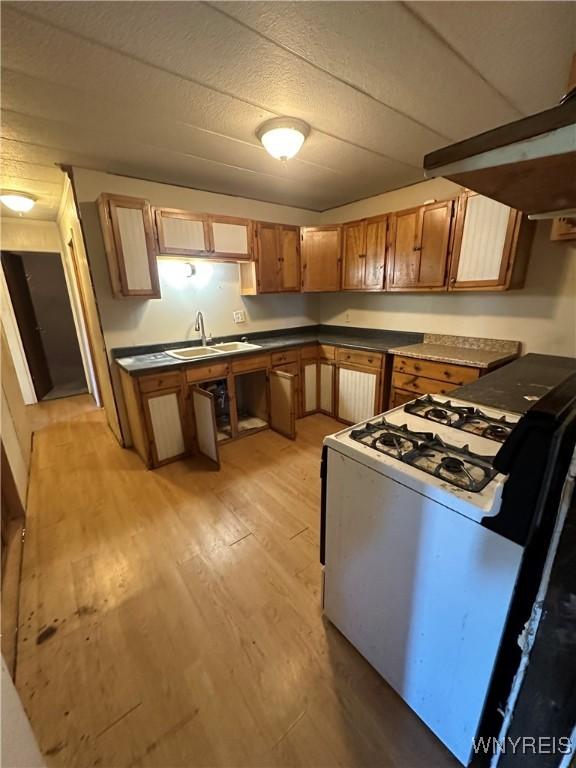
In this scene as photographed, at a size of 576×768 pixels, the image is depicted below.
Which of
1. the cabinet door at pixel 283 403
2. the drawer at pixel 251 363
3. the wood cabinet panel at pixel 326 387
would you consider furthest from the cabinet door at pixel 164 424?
the wood cabinet panel at pixel 326 387

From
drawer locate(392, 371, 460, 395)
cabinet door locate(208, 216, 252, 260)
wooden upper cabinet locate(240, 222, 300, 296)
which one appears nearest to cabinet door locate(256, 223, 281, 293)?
wooden upper cabinet locate(240, 222, 300, 296)

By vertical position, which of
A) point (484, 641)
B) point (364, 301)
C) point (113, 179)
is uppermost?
point (113, 179)

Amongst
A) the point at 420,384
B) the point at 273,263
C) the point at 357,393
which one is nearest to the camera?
the point at 420,384

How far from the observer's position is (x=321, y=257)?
355cm

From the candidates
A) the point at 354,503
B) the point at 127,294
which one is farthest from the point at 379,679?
the point at 127,294

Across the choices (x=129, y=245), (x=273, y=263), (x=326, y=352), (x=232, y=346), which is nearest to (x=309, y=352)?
(x=326, y=352)

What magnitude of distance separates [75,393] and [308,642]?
4.98m

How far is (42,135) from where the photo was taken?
193 cm

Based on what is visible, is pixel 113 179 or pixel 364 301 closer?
pixel 113 179

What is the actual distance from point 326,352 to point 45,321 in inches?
203

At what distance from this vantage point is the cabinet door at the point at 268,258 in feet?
10.7

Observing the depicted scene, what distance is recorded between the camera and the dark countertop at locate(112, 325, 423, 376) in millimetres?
2645

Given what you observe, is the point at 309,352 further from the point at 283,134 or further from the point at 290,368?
the point at 283,134

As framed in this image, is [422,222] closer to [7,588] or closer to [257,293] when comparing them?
[257,293]
